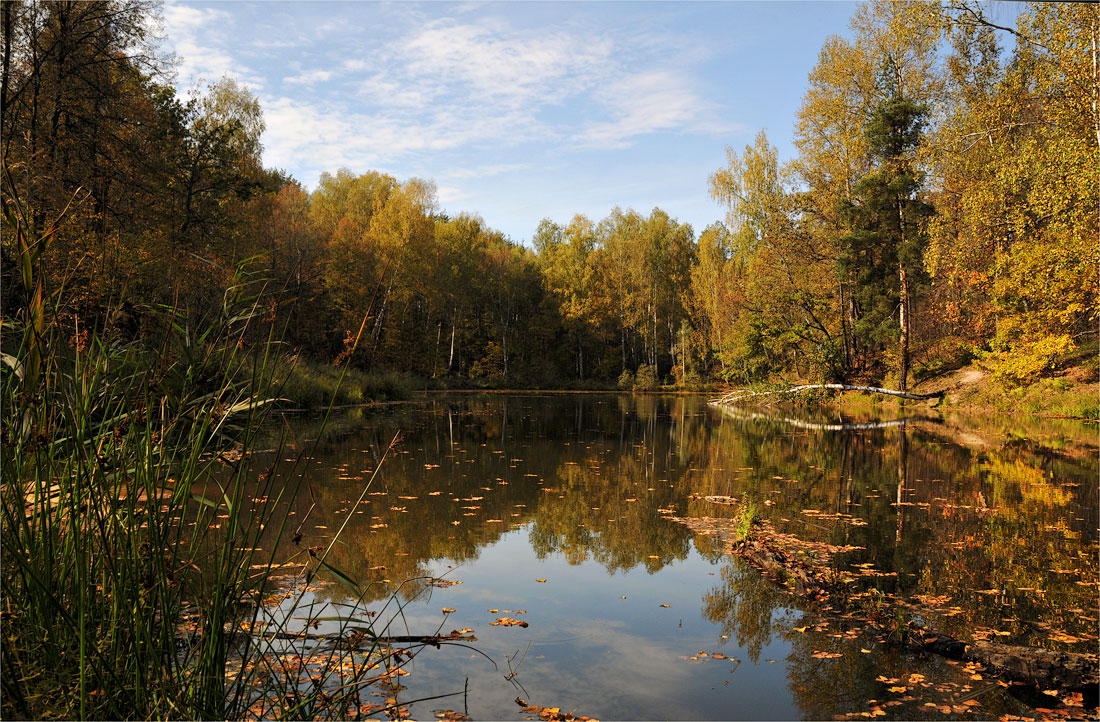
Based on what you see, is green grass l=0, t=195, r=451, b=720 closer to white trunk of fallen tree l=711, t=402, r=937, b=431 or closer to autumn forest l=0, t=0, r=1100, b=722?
autumn forest l=0, t=0, r=1100, b=722

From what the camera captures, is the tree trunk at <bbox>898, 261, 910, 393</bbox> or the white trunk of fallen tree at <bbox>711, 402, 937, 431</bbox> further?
the tree trunk at <bbox>898, 261, 910, 393</bbox>

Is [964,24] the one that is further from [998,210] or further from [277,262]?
[277,262]

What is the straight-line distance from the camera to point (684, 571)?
5246mm

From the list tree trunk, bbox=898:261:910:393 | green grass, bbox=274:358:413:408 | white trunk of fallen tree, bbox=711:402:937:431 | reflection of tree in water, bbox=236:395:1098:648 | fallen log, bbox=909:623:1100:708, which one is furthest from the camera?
tree trunk, bbox=898:261:910:393

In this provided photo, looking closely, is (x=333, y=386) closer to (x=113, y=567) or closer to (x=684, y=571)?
(x=684, y=571)

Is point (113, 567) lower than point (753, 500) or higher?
higher

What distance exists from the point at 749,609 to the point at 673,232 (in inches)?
1821

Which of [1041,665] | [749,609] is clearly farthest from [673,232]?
[1041,665]

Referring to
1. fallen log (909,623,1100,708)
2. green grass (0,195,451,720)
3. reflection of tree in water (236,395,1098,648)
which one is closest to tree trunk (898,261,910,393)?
reflection of tree in water (236,395,1098,648)

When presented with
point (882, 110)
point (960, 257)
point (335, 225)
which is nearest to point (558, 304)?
point (335, 225)

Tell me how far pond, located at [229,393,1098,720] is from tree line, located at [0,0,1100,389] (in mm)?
1901

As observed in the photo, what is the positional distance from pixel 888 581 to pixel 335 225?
41.4m

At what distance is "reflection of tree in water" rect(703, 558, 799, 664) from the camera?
13.0 feet

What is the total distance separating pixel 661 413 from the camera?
22.7 metres
